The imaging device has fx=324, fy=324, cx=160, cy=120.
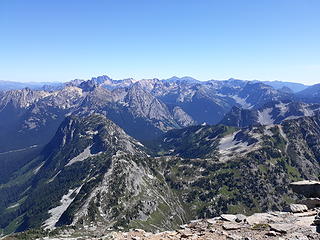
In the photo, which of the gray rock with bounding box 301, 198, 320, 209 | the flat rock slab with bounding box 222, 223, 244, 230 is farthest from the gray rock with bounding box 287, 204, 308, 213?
the flat rock slab with bounding box 222, 223, 244, 230

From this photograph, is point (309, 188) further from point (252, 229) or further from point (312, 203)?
point (252, 229)

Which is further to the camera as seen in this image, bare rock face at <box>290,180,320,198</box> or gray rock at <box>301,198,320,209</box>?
bare rock face at <box>290,180,320,198</box>

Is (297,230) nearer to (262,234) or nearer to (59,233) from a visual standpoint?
(262,234)

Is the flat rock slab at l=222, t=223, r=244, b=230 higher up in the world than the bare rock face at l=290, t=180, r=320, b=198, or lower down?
lower down

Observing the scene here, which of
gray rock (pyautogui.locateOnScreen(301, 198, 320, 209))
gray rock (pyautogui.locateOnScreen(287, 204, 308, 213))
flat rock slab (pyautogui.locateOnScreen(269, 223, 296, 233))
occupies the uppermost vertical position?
flat rock slab (pyautogui.locateOnScreen(269, 223, 296, 233))

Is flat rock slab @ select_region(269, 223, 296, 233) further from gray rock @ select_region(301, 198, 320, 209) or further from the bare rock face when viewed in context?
the bare rock face

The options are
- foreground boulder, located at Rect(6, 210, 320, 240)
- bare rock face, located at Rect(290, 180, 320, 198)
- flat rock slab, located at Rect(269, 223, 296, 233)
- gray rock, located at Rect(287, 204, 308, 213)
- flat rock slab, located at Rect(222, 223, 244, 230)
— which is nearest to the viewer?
foreground boulder, located at Rect(6, 210, 320, 240)

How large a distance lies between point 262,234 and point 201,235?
8.96 metres

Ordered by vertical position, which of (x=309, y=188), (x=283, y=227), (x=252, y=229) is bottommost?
(x=252, y=229)

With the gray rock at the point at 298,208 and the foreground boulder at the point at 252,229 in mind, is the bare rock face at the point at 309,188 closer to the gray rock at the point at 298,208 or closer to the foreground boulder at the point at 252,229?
the gray rock at the point at 298,208

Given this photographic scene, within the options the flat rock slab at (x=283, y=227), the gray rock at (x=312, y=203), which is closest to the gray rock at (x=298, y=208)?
the gray rock at (x=312, y=203)

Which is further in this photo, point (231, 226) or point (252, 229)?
point (231, 226)

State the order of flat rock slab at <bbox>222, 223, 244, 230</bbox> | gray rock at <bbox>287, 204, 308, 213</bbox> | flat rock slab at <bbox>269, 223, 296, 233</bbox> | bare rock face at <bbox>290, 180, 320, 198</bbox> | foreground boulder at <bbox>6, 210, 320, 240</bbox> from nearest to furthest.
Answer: foreground boulder at <bbox>6, 210, 320, 240</bbox> → flat rock slab at <bbox>269, 223, 296, 233</bbox> → flat rock slab at <bbox>222, 223, 244, 230</bbox> → gray rock at <bbox>287, 204, 308, 213</bbox> → bare rock face at <bbox>290, 180, 320, 198</bbox>

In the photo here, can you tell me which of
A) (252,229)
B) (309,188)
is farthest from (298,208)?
(252,229)
